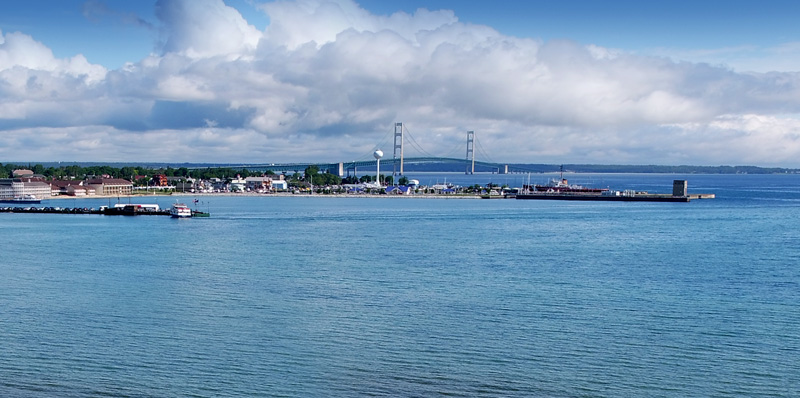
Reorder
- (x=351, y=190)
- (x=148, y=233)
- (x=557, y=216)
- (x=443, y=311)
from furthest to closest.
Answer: (x=351, y=190)
(x=557, y=216)
(x=148, y=233)
(x=443, y=311)

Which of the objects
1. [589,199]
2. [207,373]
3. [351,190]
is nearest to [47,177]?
[351,190]

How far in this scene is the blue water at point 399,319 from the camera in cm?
706

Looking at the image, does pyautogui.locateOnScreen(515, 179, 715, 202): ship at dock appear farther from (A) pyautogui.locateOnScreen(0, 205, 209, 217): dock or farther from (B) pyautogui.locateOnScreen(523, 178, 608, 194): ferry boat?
(A) pyautogui.locateOnScreen(0, 205, 209, 217): dock

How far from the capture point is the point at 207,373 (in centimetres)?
725

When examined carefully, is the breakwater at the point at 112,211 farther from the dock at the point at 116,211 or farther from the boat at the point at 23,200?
the boat at the point at 23,200

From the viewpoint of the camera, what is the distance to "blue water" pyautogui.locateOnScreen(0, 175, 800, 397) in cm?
706

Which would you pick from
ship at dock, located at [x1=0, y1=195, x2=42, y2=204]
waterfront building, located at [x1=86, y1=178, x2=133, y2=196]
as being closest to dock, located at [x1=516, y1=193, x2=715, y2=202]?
waterfront building, located at [x1=86, y1=178, x2=133, y2=196]

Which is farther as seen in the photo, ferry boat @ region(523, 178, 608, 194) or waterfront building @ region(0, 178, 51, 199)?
ferry boat @ region(523, 178, 608, 194)

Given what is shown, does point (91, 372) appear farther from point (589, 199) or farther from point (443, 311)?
point (589, 199)

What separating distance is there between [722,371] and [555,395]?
1871 millimetres

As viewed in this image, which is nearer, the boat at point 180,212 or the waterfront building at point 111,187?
the boat at point 180,212

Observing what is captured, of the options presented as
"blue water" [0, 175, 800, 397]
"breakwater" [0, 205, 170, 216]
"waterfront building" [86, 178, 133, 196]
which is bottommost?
"blue water" [0, 175, 800, 397]

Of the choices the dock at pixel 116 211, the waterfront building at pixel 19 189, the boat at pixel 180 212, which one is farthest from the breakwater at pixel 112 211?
the waterfront building at pixel 19 189

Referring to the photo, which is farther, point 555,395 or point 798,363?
point 798,363
